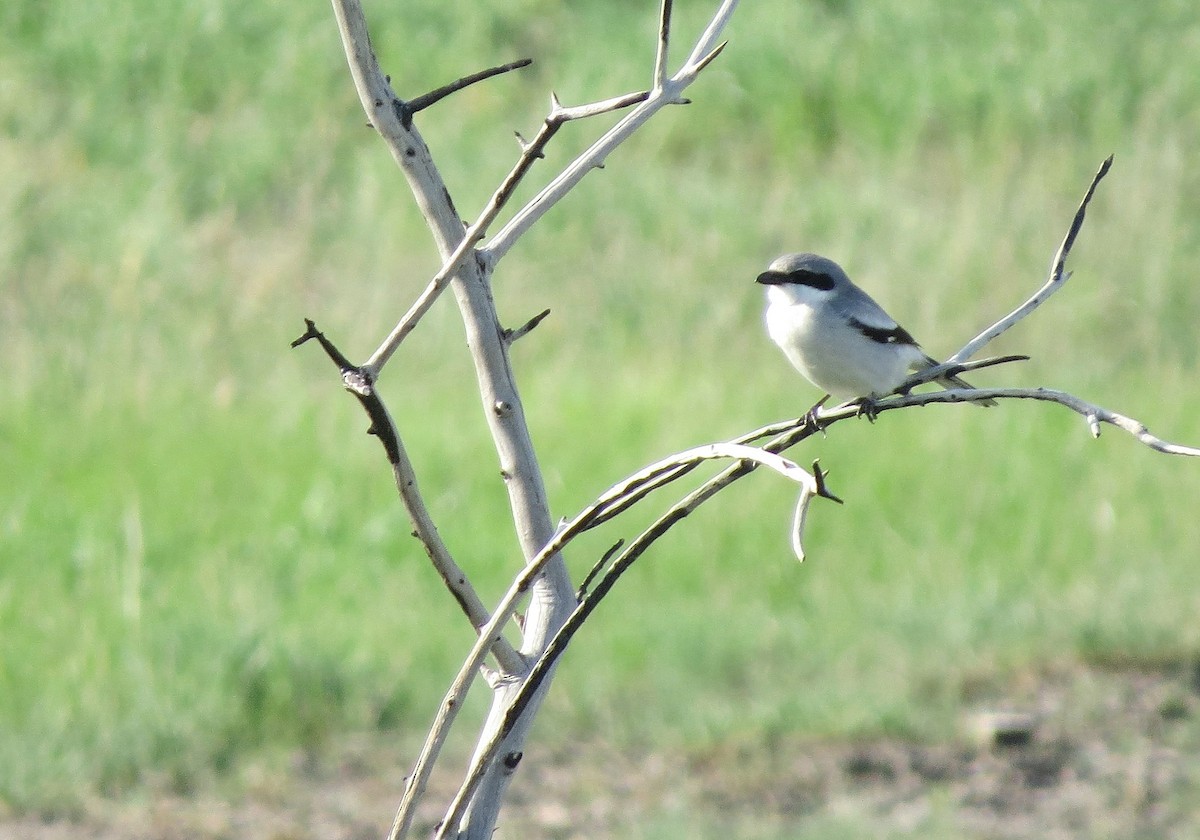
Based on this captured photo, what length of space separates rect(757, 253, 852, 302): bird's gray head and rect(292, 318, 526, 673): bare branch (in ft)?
8.31

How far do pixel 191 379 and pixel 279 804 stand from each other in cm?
373

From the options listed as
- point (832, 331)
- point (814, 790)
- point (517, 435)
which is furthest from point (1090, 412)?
point (814, 790)

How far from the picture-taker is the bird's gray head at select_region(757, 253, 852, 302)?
13.0ft

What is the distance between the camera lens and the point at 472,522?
6.85 metres

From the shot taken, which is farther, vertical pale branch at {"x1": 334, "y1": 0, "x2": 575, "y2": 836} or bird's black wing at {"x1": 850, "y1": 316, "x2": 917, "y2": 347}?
bird's black wing at {"x1": 850, "y1": 316, "x2": 917, "y2": 347}

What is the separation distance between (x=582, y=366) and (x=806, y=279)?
4643 mm

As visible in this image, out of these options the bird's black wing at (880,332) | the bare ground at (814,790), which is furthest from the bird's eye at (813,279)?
the bare ground at (814,790)

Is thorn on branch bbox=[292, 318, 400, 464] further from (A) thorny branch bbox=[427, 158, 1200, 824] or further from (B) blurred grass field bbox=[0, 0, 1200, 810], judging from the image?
(B) blurred grass field bbox=[0, 0, 1200, 810]

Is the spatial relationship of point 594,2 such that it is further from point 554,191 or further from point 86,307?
point 554,191

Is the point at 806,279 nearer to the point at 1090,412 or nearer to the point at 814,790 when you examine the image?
the point at 814,790

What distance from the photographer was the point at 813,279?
397 centimetres

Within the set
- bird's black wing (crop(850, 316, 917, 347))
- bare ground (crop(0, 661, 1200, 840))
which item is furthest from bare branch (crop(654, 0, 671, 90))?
bare ground (crop(0, 661, 1200, 840))

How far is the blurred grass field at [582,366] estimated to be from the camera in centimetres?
564

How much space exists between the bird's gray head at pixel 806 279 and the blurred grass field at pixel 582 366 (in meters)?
1.95
